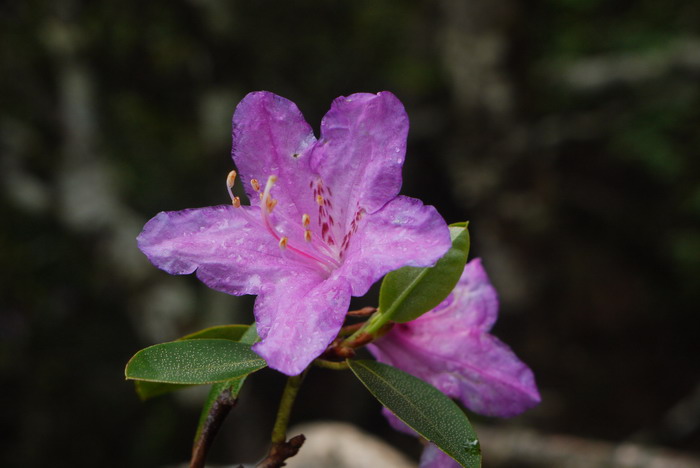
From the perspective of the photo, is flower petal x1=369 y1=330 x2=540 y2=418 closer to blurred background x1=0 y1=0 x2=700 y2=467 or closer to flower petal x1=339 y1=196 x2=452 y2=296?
flower petal x1=339 y1=196 x2=452 y2=296

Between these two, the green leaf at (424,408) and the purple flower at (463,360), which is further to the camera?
the purple flower at (463,360)

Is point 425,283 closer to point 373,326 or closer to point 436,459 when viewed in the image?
point 373,326

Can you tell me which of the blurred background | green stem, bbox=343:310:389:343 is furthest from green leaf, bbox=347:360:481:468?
the blurred background

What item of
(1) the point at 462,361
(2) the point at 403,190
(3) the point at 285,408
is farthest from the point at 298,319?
(2) the point at 403,190

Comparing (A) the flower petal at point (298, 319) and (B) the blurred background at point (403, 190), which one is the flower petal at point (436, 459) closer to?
(A) the flower petal at point (298, 319)

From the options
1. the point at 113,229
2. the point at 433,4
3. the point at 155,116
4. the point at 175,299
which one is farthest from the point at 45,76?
the point at 433,4

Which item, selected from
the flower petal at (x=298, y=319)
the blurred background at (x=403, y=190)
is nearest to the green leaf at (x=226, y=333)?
the flower petal at (x=298, y=319)

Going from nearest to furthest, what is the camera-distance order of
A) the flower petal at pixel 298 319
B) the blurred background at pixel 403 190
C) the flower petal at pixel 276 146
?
the flower petal at pixel 298 319
the flower petal at pixel 276 146
the blurred background at pixel 403 190
